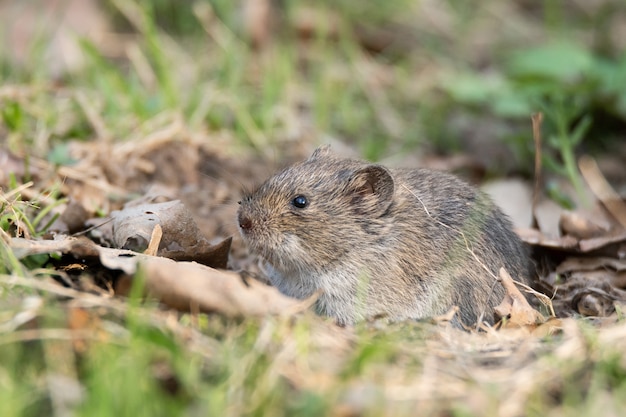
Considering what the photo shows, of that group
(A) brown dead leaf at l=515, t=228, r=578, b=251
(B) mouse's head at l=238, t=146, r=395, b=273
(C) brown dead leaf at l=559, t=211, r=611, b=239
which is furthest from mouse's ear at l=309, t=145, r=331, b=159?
(C) brown dead leaf at l=559, t=211, r=611, b=239

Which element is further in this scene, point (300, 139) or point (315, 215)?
point (300, 139)

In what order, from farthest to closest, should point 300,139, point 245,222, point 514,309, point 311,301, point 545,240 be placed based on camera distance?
1. point 300,139
2. point 545,240
3. point 245,222
4. point 514,309
5. point 311,301

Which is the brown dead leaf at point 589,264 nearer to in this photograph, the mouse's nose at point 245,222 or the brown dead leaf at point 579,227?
the brown dead leaf at point 579,227

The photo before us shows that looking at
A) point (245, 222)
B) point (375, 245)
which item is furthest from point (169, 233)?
point (375, 245)

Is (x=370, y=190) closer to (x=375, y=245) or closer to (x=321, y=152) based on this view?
(x=375, y=245)

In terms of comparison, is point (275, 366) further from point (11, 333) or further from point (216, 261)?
point (216, 261)

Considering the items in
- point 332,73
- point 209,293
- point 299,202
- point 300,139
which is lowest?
point 300,139

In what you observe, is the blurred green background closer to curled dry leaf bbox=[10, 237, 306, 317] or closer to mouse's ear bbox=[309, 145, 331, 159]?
mouse's ear bbox=[309, 145, 331, 159]

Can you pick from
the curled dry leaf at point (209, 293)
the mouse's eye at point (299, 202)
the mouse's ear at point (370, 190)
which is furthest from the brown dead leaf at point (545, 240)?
the curled dry leaf at point (209, 293)
